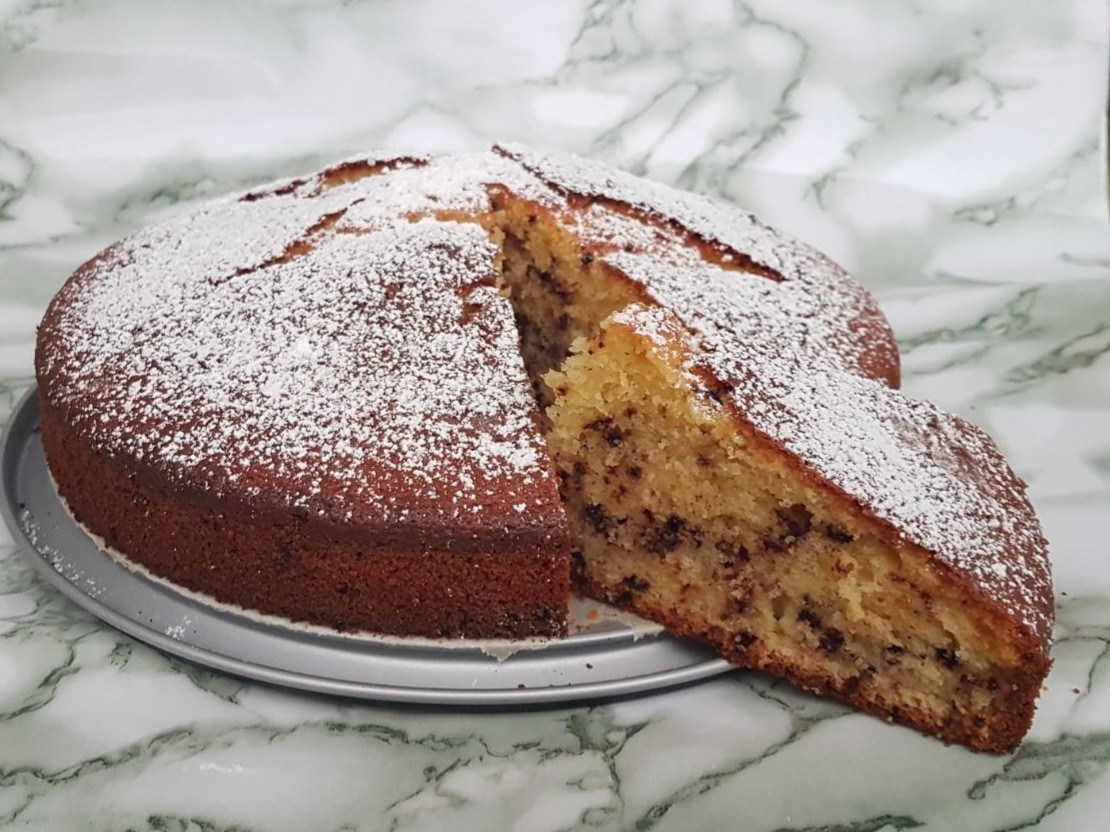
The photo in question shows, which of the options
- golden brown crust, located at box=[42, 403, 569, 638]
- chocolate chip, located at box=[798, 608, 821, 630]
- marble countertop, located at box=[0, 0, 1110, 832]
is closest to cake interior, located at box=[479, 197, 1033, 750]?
chocolate chip, located at box=[798, 608, 821, 630]

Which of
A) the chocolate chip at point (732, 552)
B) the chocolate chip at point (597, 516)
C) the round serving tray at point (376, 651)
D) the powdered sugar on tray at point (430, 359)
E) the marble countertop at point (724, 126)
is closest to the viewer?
the round serving tray at point (376, 651)

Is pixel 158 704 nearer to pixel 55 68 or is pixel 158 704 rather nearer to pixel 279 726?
pixel 279 726

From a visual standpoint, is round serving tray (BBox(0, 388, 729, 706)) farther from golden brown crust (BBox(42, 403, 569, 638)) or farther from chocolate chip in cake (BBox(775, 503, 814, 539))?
chocolate chip in cake (BBox(775, 503, 814, 539))

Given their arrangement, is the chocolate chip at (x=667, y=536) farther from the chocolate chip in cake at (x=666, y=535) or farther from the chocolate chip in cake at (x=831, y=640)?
the chocolate chip in cake at (x=831, y=640)

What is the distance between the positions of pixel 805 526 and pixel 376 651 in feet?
2.78

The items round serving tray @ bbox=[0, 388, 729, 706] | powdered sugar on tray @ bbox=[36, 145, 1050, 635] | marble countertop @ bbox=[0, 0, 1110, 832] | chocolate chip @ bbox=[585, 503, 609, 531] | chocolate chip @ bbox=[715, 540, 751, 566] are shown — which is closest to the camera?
round serving tray @ bbox=[0, 388, 729, 706]

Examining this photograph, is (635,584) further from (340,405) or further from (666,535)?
(340,405)

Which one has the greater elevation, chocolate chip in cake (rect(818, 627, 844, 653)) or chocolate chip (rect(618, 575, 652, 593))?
chocolate chip in cake (rect(818, 627, 844, 653))

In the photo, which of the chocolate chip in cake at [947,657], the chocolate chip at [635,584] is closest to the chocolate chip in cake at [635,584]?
the chocolate chip at [635,584]

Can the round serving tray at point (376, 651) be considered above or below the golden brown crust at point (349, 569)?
below

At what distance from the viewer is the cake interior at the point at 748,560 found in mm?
2160

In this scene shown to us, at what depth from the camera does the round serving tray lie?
2111mm

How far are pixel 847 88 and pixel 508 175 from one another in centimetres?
239

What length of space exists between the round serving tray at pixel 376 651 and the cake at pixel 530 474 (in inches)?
1.9
